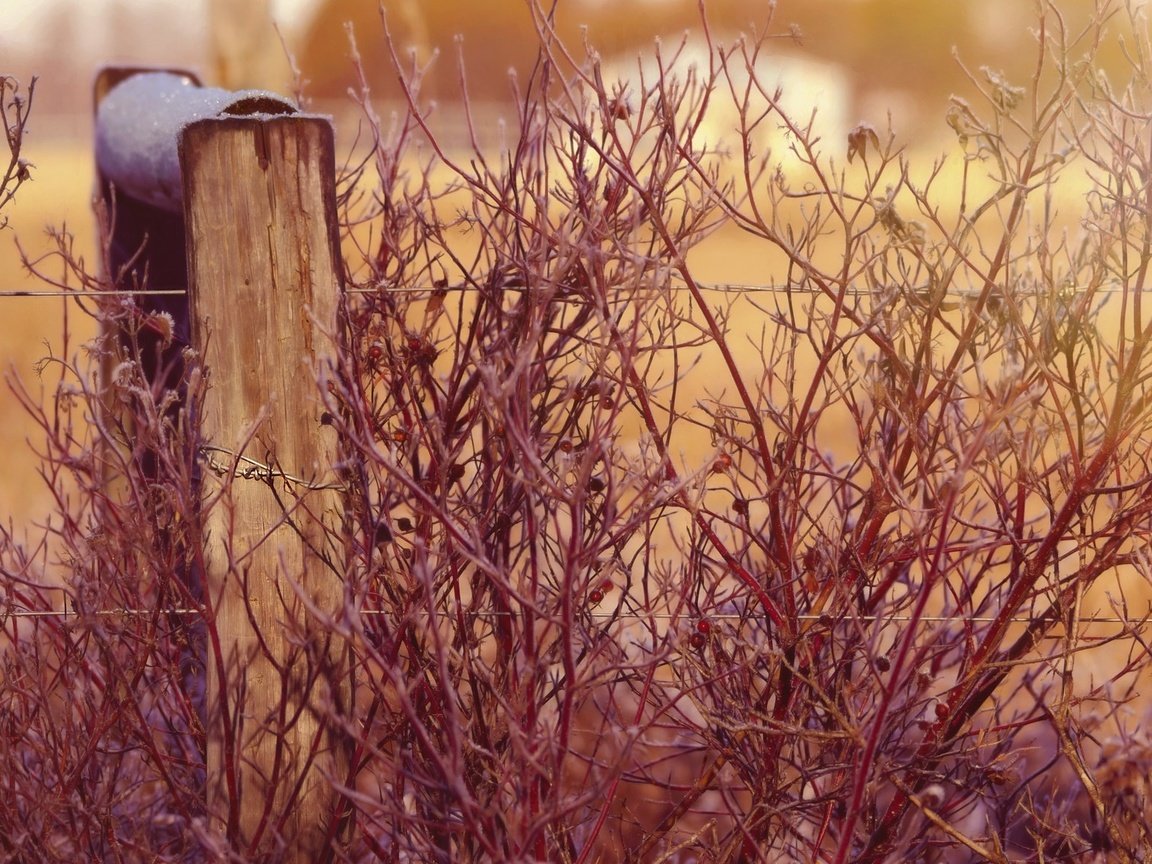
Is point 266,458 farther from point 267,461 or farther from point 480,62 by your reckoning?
point 480,62

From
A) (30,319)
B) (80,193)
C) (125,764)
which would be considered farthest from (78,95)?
(125,764)

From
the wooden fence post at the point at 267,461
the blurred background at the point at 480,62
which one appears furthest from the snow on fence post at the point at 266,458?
the blurred background at the point at 480,62

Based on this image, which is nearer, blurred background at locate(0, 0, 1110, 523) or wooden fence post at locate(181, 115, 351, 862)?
wooden fence post at locate(181, 115, 351, 862)

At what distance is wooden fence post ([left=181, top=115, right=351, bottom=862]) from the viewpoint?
7.09 feet

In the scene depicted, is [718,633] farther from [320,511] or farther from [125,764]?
[125,764]

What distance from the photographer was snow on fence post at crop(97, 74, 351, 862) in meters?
2.16

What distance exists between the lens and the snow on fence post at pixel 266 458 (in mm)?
2162

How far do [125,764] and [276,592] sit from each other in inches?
70.1

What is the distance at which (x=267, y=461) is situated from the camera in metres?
2.19

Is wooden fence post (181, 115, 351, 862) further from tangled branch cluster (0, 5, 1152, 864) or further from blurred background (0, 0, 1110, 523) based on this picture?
blurred background (0, 0, 1110, 523)

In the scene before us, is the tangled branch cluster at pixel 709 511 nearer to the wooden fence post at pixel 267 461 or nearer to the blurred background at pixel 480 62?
the wooden fence post at pixel 267 461

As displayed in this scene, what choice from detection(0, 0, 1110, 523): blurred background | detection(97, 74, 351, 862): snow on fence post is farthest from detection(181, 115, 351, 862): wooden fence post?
detection(0, 0, 1110, 523): blurred background

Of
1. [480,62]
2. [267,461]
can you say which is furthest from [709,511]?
[480,62]

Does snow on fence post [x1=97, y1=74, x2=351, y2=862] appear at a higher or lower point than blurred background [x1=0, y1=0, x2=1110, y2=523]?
lower
